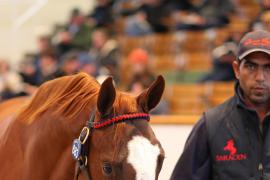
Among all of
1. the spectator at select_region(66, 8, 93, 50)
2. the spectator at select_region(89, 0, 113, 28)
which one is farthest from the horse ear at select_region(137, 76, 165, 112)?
the spectator at select_region(89, 0, 113, 28)

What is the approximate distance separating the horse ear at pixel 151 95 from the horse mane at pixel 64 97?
Answer: 0.91ft

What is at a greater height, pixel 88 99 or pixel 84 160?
pixel 88 99

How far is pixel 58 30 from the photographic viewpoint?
569 inches

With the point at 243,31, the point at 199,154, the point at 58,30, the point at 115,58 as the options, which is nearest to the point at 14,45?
the point at 58,30

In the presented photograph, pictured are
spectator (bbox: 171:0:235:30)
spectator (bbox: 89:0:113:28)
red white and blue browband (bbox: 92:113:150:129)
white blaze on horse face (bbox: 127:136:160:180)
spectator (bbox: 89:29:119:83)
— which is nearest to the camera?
white blaze on horse face (bbox: 127:136:160:180)

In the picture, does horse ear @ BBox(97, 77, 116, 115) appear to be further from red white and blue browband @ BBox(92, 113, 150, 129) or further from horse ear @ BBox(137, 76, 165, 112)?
horse ear @ BBox(137, 76, 165, 112)

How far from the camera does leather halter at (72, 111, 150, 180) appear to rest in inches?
136

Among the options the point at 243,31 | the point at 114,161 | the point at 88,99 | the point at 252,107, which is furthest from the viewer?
the point at 243,31

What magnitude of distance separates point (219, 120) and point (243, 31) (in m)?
5.05

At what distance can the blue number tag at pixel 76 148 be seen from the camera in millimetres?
3473

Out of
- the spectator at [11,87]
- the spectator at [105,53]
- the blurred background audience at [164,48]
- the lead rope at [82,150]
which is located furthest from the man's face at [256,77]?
the spectator at [105,53]

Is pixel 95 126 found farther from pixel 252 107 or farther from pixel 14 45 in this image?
pixel 14 45

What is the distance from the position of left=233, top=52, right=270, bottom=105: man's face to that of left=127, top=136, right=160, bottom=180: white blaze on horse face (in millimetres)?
785

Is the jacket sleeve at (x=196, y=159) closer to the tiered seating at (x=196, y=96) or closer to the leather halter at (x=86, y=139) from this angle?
the leather halter at (x=86, y=139)
